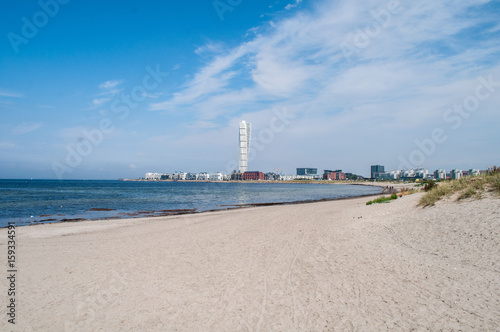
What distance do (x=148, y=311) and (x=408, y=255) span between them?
7343mm

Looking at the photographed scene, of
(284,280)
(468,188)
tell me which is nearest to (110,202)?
(284,280)

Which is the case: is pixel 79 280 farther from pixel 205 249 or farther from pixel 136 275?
pixel 205 249

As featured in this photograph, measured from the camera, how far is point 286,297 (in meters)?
6.29

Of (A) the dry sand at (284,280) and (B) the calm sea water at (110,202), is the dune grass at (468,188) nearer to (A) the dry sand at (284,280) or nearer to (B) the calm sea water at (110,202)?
(A) the dry sand at (284,280)

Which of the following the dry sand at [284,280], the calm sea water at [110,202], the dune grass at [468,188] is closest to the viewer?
the dry sand at [284,280]

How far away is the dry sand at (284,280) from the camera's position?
5309mm

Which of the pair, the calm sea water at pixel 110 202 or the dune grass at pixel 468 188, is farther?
the calm sea water at pixel 110 202

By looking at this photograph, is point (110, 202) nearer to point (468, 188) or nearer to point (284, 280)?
point (284, 280)

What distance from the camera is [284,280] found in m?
7.27

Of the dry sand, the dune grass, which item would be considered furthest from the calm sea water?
the dune grass

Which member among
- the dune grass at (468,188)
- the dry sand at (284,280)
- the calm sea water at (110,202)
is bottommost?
the calm sea water at (110,202)

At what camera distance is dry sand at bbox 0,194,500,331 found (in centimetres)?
531

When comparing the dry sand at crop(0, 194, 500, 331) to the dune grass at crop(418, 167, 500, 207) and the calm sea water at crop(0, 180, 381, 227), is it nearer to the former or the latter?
the dune grass at crop(418, 167, 500, 207)

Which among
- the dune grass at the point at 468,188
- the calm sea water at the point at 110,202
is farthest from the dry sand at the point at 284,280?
the calm sea water at the point at 110,202
